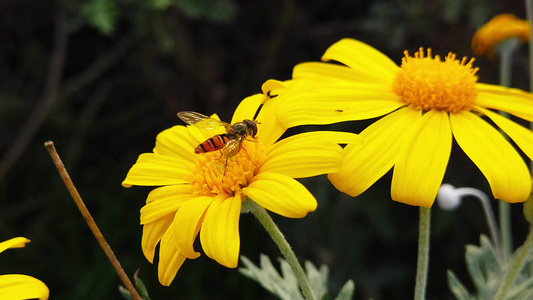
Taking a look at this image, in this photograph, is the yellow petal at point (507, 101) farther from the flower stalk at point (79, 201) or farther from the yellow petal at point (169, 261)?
the flower stalk at point (79, 201)

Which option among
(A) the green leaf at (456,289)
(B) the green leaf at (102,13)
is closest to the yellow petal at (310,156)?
(A) the green leaf at (456,289)

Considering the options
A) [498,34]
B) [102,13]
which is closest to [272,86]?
[498,34]

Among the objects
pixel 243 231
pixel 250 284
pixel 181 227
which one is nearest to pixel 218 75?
pixel 243 231

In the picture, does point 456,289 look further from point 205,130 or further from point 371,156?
point 205,130

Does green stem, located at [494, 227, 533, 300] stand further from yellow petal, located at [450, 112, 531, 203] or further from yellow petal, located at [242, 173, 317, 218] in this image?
yellow petal, located at [242, 173, 317, 218]

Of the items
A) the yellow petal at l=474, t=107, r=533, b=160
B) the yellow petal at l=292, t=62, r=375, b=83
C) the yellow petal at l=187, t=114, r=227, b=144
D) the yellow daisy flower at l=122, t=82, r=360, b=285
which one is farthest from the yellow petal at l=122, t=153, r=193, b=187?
the yellow petal at l=474, t=107, r=533, b=160
